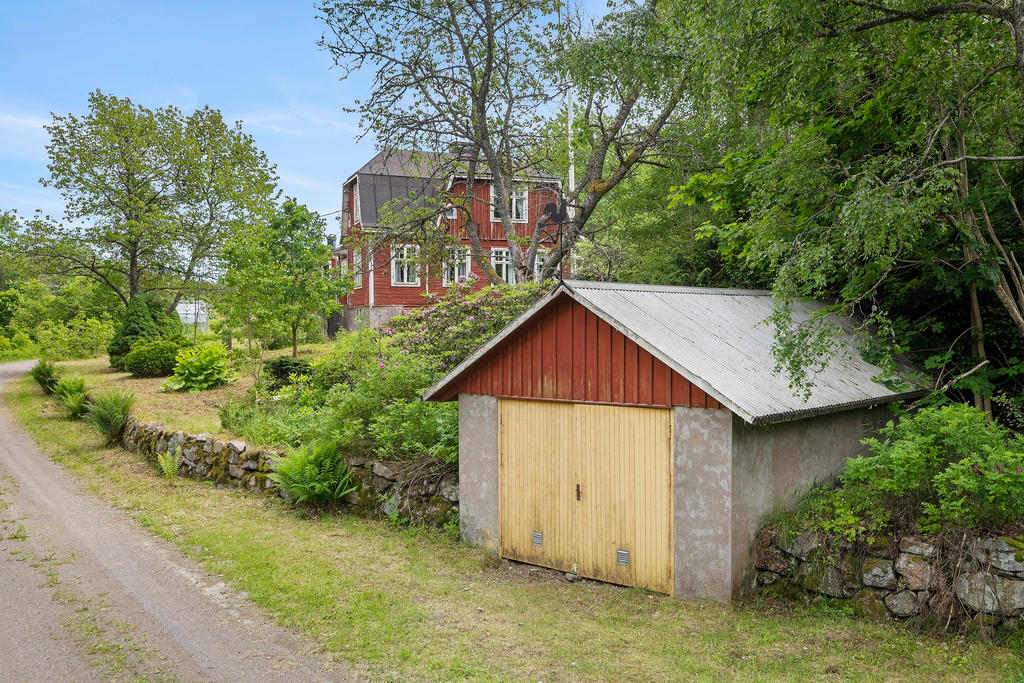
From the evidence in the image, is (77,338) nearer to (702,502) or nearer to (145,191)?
(145,191)

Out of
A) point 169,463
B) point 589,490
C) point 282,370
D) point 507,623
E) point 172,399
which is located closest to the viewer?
point 507,623

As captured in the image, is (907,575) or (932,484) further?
(932,484)

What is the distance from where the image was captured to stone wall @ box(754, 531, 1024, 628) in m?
6.66

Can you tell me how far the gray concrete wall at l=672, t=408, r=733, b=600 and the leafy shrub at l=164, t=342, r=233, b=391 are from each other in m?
16.0

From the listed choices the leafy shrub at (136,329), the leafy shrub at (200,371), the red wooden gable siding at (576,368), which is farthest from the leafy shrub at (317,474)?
the leafy shrub at (136,329)

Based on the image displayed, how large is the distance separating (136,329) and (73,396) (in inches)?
201

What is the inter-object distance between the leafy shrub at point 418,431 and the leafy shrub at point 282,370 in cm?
670

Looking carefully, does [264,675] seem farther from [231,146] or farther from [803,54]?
[231,146]

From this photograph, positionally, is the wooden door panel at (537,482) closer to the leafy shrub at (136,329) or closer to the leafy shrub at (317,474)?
the leafy shrub at (317,474)

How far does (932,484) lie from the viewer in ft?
24.5

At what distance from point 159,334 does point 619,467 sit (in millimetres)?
21443

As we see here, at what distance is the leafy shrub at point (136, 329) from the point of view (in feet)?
79.4

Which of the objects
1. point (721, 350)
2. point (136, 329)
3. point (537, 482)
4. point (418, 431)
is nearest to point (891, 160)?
point (721, 350)

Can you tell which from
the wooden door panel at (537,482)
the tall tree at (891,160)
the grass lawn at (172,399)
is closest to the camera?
the tall tree at (891,160)
